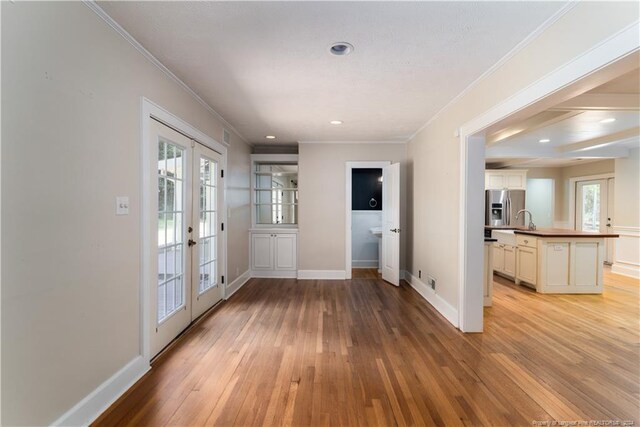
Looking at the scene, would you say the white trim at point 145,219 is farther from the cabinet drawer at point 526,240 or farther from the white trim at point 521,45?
the cabinet drawer at point 526,240

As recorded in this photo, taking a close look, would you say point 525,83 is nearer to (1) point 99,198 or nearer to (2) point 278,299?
(1) point 99,198

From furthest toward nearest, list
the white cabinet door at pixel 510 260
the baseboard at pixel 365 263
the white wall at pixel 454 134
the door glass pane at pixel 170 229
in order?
the baseboard at pixel 365 263
the white cabinet door at pixel 510 260
the door glass pane at pixel 170 229
the white wall at pixel 454 134

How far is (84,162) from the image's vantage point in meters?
1.65

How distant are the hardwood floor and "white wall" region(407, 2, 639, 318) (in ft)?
2.63

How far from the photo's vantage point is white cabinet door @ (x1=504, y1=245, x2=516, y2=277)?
4.91 metres

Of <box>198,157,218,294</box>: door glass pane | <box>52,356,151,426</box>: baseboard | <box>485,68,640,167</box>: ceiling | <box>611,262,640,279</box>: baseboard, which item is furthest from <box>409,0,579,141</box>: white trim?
<box>611,262,640,279</box>: baseboard

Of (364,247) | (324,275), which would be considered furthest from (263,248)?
(364,247)

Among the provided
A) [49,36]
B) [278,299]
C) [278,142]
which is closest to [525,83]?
[49,36]

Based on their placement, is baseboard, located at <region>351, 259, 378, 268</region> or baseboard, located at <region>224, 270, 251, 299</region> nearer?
baseboard, located at <region>224, 270, 251, 299</region>

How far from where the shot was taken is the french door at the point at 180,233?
7.89ft

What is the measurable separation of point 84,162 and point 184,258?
4.75 feet

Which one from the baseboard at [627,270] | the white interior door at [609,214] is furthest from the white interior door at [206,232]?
the white interior door at [609,214]

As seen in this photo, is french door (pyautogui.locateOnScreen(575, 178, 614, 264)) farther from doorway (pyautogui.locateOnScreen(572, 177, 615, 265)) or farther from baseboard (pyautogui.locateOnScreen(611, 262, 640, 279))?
baseboard (pyautogui.locateOnScreen(611, 262, 640, 279))

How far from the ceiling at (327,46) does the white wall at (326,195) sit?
5.77 ft
